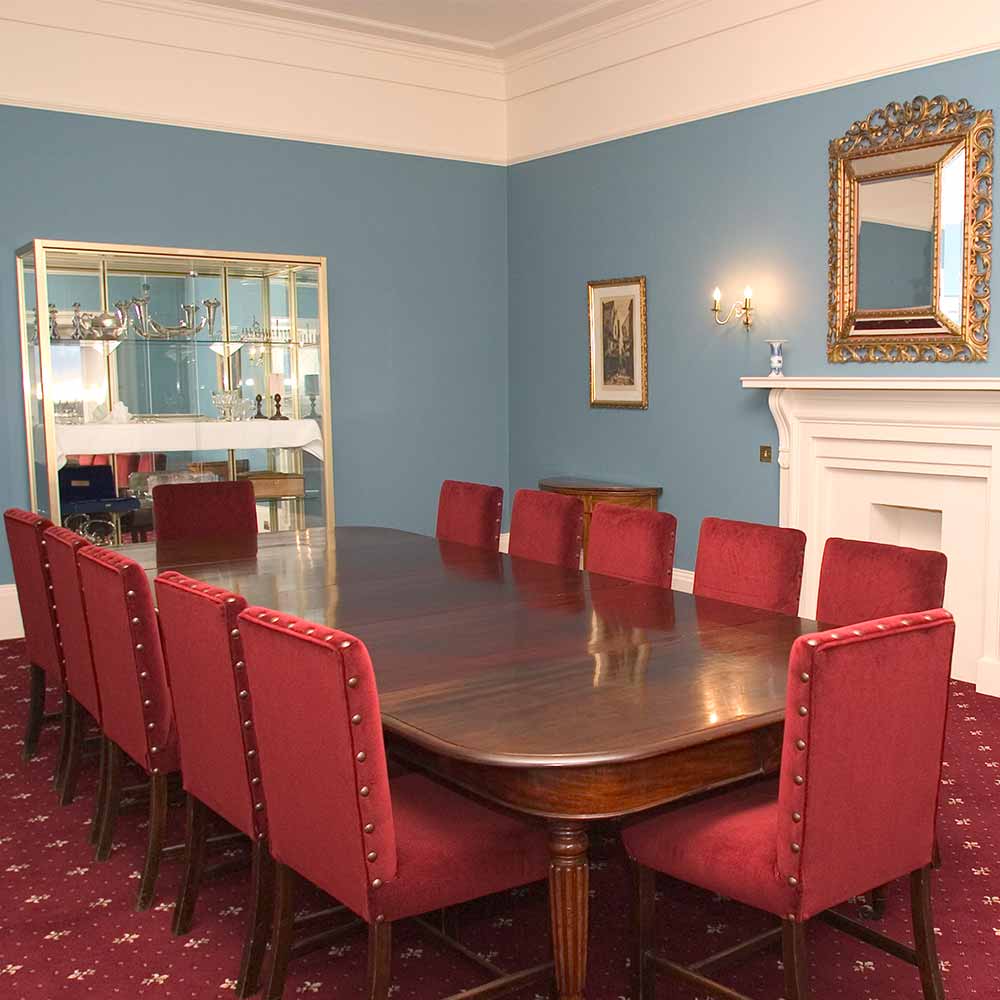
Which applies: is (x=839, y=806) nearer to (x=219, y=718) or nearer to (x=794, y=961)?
(x=794, y=961)

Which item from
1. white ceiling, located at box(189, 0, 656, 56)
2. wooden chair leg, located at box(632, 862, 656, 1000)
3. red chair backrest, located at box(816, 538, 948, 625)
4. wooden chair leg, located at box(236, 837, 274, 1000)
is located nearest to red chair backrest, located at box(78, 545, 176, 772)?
wooden chair leg, located at box(236, 837, 274, 1000)

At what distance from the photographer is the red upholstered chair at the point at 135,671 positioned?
310cm

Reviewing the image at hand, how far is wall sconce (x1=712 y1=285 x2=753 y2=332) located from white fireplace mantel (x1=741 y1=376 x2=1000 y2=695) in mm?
383

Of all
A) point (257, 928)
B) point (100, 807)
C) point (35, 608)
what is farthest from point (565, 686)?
point (35, 608)

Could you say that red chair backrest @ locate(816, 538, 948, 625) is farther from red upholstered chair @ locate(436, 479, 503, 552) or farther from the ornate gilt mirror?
the ornate gilt mirror

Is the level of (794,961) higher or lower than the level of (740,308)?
lower

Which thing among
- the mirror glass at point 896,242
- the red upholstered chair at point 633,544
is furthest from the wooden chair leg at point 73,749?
the mirror glass at point 896,242

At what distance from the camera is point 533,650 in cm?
296

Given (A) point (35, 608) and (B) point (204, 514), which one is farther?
(B) point (204, 514)

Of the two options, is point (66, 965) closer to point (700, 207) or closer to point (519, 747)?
point (519, 747)

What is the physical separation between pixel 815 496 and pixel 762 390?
66 centimetres

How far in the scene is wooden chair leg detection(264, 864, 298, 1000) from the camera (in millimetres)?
2570

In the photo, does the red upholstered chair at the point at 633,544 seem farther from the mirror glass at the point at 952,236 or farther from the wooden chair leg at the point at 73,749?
the mirror glass at the point at 952,236

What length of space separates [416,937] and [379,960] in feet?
2.34
